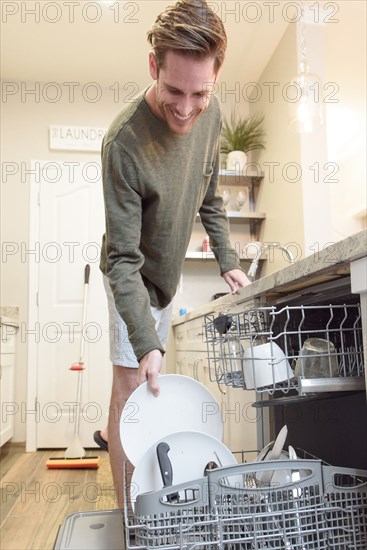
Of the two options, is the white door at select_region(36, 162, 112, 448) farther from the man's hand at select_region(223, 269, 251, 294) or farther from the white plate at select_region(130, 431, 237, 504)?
the white plate at select_region(130, 431, 237, 504)

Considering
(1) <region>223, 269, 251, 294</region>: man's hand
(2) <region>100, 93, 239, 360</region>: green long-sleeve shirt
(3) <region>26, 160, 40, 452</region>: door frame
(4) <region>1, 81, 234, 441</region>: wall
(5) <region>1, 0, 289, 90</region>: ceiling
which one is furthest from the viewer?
(4) <region>1, 81, 234, 441</region>: wall

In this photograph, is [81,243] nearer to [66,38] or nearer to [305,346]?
[66,38]

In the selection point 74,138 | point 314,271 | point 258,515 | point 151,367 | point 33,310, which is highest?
point 74,138

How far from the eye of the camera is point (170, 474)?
792mm

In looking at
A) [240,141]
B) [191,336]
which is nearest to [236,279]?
[191,336]

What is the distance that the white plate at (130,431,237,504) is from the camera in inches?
35.7

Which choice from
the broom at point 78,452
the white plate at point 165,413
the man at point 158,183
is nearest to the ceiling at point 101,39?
the broom at point 78,452

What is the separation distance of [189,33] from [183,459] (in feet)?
2.63

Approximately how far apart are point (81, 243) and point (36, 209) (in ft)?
1.27

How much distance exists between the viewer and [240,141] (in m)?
3.48

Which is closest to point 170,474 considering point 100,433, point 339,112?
point 100,433

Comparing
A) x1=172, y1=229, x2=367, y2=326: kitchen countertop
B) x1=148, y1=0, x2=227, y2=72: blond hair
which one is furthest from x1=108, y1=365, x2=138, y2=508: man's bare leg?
x1=148, y1=0, x2=227, y2=72: blond hair

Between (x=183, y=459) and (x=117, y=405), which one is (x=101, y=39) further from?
(x=183, y=459)

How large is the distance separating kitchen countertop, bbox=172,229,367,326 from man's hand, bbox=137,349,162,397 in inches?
11.2
